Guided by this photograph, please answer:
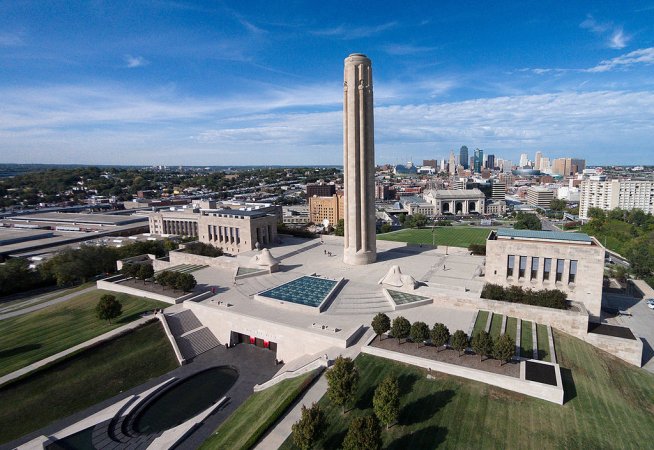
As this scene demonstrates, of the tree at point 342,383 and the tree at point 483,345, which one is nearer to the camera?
the tree at point 342,383

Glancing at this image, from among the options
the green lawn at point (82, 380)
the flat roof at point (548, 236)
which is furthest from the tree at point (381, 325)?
the flat roof at point (548, 236)

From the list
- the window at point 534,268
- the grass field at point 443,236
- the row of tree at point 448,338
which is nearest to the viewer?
the row of tree at point 448,338

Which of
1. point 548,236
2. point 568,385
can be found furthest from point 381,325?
point 548,236

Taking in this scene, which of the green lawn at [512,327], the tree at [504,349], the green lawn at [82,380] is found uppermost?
the tree at [504,349]

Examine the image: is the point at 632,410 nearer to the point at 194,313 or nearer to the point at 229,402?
the point at 229,402

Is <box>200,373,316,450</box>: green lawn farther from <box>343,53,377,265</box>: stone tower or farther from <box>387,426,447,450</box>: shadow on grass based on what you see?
<box>343,53,377,265</box>: stone tower

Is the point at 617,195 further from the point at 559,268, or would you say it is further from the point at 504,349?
the point at 504,349

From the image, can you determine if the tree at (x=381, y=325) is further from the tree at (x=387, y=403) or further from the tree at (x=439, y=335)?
the tree at (x=387, y=403)
